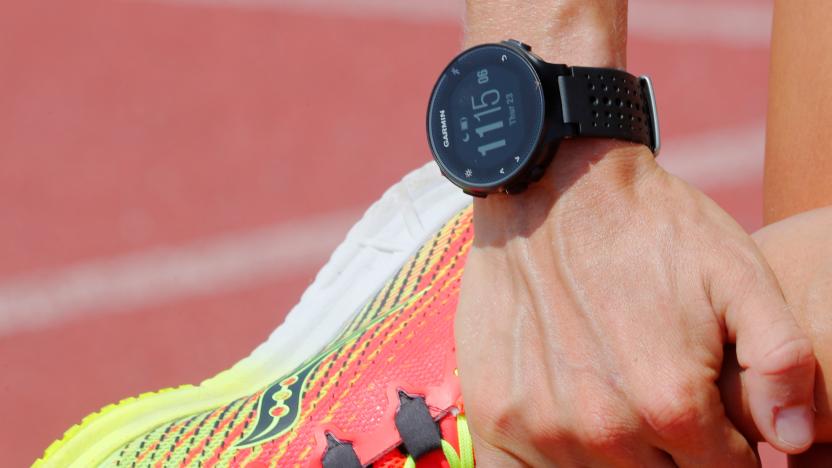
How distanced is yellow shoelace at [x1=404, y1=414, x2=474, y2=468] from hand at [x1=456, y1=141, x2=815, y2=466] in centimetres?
15

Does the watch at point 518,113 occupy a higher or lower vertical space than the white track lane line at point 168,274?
higher

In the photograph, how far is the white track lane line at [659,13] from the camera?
411cm

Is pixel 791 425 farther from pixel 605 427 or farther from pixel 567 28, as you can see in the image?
pixel 567 28

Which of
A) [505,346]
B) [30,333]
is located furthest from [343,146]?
[505,346]

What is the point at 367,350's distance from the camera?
1.33 metres

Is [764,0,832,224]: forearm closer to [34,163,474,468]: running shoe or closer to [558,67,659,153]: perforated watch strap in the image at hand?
[558,67,659,153]: perforated watch strap

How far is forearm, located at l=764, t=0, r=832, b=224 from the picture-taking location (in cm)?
111

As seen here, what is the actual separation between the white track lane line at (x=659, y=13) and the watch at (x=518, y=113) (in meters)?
3.18

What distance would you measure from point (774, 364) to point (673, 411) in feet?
0.28

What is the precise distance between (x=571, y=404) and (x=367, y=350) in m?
0.48

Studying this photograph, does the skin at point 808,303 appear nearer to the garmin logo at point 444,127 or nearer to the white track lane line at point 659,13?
the garmin logo at point 444,127

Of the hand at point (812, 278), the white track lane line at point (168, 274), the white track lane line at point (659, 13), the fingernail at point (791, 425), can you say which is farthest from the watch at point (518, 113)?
the white track lane line at point (659, 13)

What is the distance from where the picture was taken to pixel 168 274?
118 inches

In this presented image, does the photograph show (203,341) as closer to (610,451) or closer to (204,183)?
(204,183)
